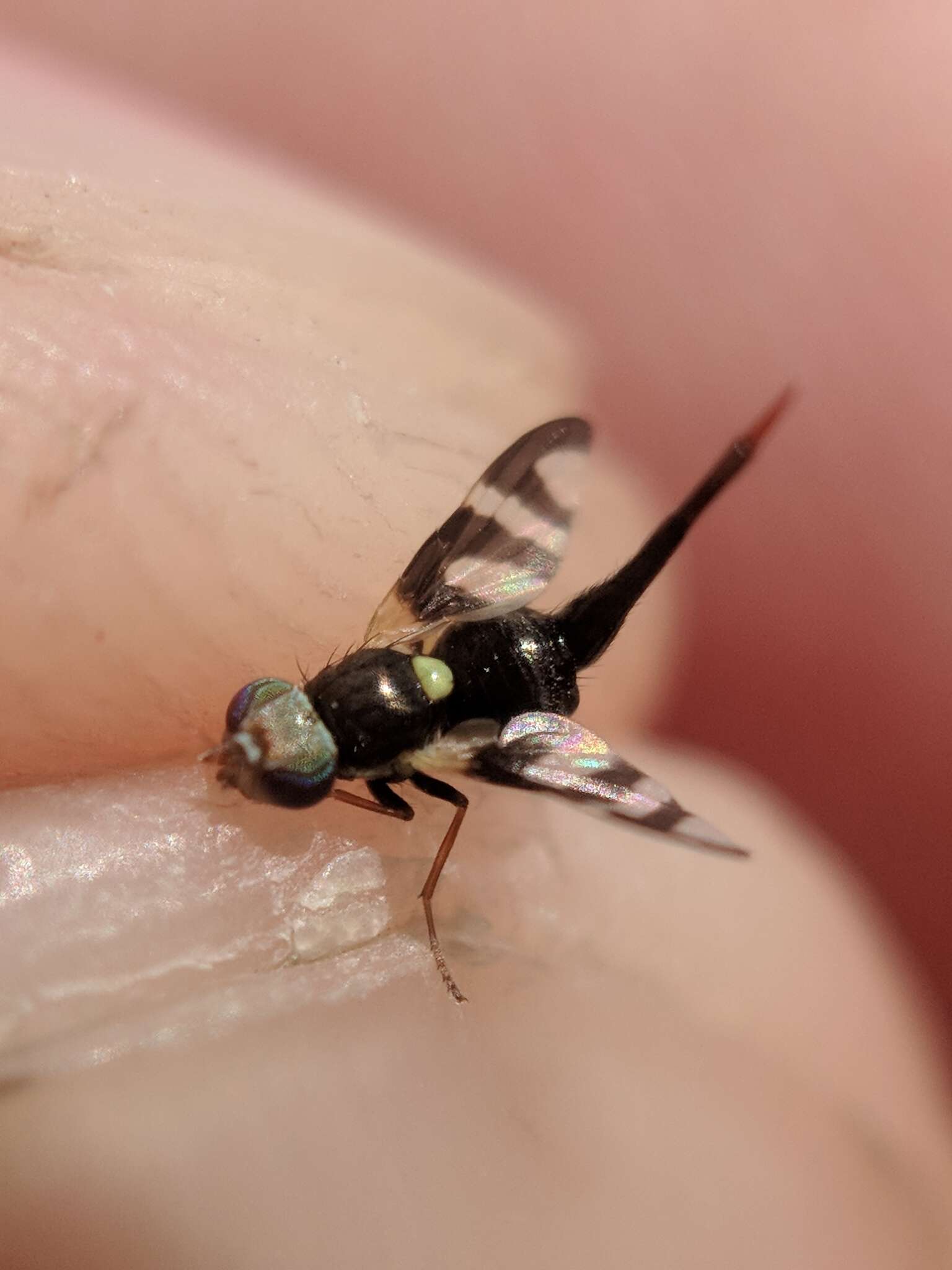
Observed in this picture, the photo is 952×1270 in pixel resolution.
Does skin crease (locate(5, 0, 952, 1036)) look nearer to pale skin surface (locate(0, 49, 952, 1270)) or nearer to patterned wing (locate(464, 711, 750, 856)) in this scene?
pale skin surface (locate(0, 49, 952, 1270))

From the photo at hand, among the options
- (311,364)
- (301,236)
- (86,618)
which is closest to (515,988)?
(86,618)

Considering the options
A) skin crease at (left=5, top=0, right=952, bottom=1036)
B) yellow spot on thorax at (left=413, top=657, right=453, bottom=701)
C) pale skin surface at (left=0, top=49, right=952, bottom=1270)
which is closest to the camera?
pale skin surface at (left=0, top=49, right=952, bottom=1270)

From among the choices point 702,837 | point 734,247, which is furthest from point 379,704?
point 734,247

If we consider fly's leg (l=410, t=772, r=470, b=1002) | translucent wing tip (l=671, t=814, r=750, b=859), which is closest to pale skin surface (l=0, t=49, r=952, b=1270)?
fly's leg (l=410, t=772, r=470, b=1002)

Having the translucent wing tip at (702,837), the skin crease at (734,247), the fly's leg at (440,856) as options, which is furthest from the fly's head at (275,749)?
the skin crease at (734,247)

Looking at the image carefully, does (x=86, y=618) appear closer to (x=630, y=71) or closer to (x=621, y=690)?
(x=621, y=690)

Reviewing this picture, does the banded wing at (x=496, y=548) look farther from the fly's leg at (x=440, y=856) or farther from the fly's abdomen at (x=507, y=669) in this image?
the fly's leg at (x=440, y=856)
